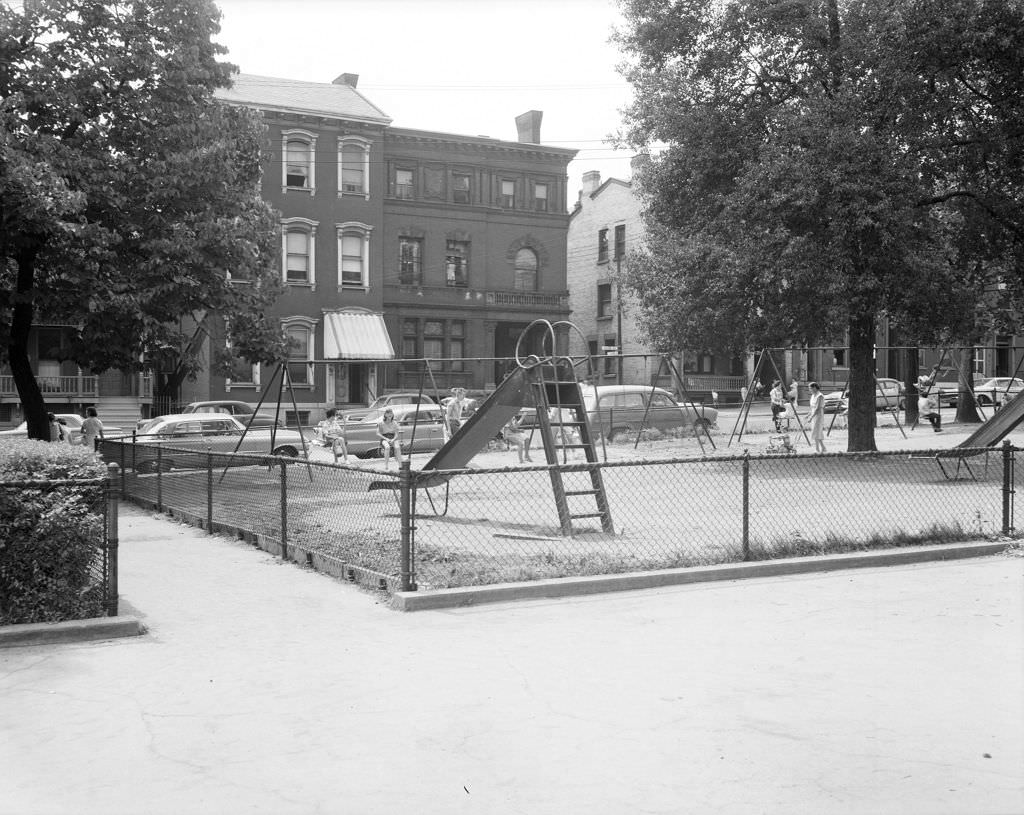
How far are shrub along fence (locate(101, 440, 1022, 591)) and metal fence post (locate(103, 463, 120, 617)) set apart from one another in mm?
2083

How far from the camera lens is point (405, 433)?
28953 millimetres

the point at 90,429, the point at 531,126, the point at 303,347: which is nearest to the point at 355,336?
the point at 303,347

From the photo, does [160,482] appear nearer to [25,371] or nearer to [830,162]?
[25,371]

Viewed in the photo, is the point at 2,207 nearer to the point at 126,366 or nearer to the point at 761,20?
the point at 126,366

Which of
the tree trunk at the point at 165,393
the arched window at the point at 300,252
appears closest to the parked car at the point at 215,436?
the tree trunk at the point at 165,393

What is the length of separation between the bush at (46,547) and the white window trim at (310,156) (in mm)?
39186

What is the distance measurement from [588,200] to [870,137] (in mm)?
42677

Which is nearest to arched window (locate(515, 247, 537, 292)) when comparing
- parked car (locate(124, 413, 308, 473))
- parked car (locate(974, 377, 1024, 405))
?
parked car (locate(974, 377, 1024, 405))

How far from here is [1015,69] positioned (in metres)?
20.2

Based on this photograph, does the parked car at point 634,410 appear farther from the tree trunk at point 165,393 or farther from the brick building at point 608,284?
the brick building at point 608,284

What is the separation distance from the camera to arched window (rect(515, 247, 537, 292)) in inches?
2048

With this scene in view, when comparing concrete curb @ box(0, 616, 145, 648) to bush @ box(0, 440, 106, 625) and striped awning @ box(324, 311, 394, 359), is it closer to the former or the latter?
bush @ box(0, 440, 106, 625)

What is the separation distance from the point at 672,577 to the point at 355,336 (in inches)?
1507

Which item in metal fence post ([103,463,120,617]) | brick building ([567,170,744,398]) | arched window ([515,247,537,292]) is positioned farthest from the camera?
brick building ([567,170,744,398])
